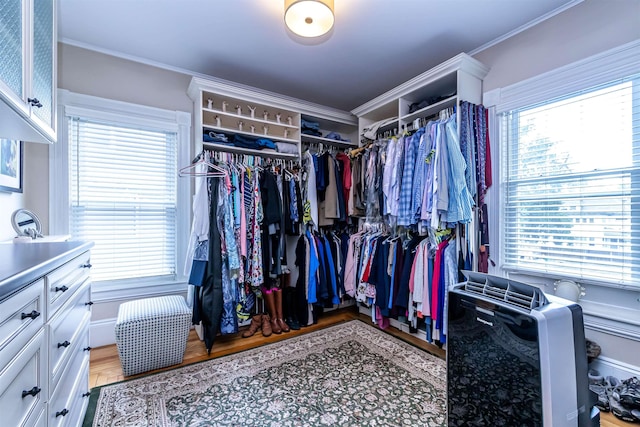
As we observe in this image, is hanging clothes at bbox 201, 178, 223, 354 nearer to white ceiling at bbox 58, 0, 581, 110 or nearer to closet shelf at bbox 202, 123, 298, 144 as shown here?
closet shelf at bbox 202, 123, 298, 144

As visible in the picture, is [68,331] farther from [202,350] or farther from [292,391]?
[202,350]

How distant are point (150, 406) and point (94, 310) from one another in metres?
1.33

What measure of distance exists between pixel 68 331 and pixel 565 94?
126 inches

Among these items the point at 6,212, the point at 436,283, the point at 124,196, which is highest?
the point at 124,196

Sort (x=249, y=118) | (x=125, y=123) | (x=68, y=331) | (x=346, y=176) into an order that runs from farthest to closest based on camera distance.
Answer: (x=346, y=176), (x=249, y=118), (x=125, y=123), (x=68, y=331)

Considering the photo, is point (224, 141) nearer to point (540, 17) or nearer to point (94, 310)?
point (94, 310)

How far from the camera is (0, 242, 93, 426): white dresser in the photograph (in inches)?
27.0

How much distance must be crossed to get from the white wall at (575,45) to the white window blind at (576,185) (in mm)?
238

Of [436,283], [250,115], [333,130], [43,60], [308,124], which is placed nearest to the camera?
[43,60]

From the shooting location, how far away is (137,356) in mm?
1939

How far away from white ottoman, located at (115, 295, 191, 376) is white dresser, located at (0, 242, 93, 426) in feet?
1.67

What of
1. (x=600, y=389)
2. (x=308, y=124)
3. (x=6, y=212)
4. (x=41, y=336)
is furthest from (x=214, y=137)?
(x=600, y=389)

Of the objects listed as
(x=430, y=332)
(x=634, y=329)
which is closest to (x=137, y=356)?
(x=430, y=332)

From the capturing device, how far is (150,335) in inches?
77.4
